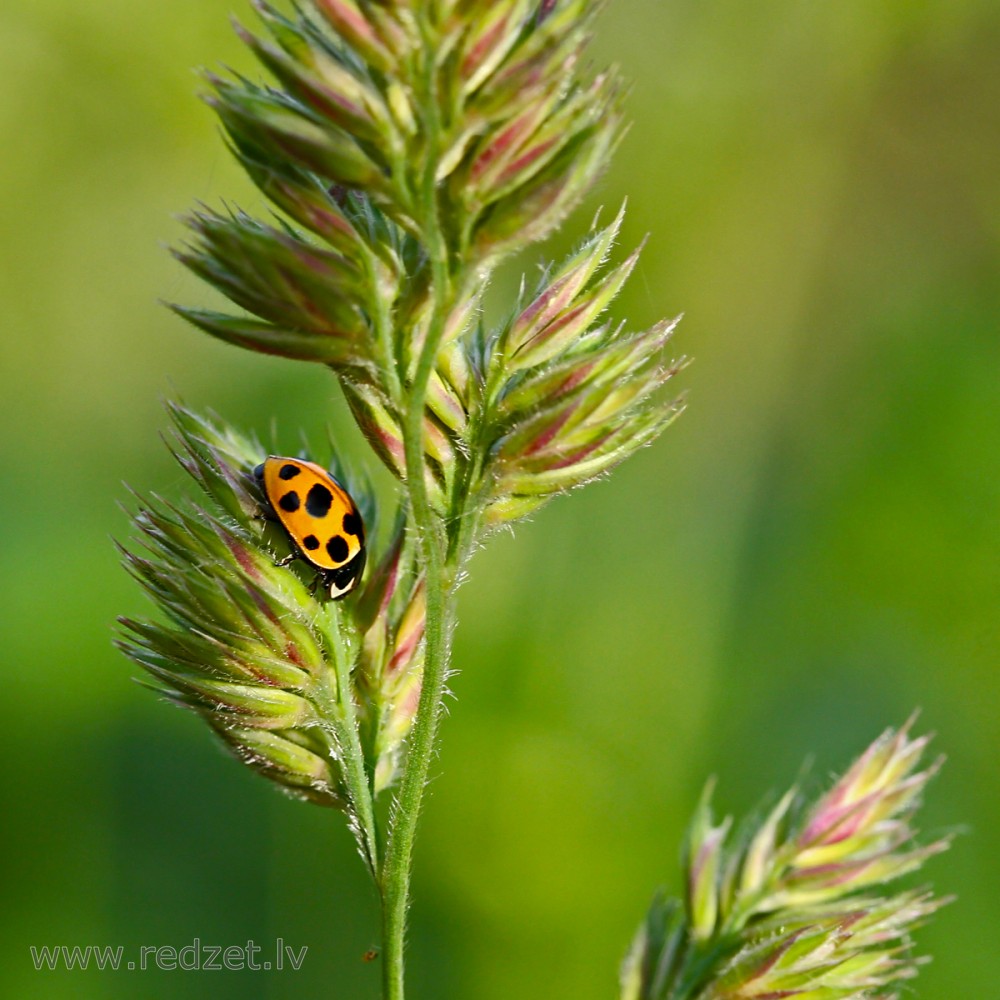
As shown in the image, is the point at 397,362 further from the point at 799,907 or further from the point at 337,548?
the point at 799,907

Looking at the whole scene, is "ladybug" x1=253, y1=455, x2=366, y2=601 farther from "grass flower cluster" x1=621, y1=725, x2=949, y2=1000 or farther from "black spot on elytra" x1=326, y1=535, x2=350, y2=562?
"grass flower cluster" x1=621, y1=725, x2=949, y2=1000

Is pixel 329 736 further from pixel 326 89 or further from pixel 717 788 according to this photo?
pixel 717 788

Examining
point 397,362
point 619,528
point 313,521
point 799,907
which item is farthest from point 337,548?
point 619,528

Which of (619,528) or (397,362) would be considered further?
(619,528)

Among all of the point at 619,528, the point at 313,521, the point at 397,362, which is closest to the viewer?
the point at 397,362

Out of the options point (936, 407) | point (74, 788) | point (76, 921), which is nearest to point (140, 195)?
point (74, 788)

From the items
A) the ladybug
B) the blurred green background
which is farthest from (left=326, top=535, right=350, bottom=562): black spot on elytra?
the blurred green background

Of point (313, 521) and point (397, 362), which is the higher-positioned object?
point (397, 362)
